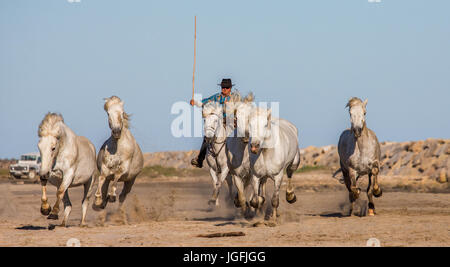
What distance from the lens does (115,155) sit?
17781mm

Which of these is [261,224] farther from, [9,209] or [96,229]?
[9,209]

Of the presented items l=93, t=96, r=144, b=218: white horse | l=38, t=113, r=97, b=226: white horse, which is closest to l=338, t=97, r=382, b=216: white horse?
l=93, t=96, r=144, b=218: white horse

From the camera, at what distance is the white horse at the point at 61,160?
15.8m

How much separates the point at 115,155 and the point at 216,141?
233 centimetres

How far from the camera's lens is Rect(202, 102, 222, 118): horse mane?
57.1ft

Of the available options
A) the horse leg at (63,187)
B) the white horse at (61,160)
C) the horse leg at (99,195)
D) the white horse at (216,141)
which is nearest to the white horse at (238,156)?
the white horse at (216,141)

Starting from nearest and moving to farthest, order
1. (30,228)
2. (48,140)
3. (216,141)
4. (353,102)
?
1. (48,140)
2. (30,228)
3. (216,141)
4. (353,102)

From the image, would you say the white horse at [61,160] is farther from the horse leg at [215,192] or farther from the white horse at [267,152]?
the white horse at [267,152]

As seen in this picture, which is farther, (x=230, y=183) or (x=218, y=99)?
(x=230, y=183)

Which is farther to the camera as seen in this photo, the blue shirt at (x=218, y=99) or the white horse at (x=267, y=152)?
the blue shirt at (x=218, y=99)

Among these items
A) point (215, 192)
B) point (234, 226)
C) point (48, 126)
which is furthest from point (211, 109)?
point (48, 126)

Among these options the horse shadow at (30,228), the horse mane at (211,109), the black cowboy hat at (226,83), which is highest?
the black cowboy hat at (226,83)

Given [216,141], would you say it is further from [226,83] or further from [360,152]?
[360,152]
